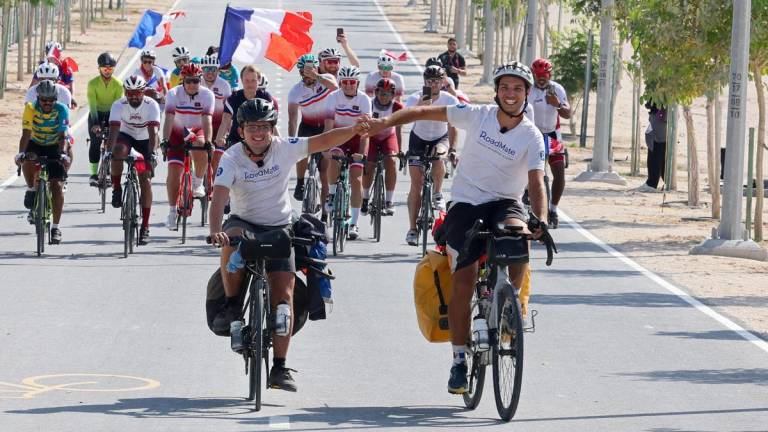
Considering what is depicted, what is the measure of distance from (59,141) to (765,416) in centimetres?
1044

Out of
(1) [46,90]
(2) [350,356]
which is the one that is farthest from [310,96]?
(2) [350,356]

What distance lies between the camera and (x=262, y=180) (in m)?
11.4

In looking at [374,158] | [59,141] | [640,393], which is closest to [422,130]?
[374,158]

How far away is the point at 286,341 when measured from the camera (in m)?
11.3

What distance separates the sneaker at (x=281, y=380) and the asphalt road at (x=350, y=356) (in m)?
0.14

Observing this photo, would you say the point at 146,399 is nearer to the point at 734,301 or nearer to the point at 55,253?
the point at 734,301

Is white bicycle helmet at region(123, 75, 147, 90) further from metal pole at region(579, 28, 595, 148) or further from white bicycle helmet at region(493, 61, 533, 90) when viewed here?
metal pole at region(579, 28, 595, 148)

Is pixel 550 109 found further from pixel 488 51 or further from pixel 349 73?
pixel 488 51

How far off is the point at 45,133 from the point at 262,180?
8747mm

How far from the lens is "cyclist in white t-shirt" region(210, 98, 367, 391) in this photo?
11281 millimetres

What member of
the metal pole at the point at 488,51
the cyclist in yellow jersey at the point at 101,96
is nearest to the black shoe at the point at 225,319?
the cyclist in yellow jersey at the point at 101,96

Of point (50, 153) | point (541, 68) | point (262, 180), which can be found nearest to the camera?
point (262, 180)

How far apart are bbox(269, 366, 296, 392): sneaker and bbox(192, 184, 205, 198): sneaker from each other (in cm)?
1013

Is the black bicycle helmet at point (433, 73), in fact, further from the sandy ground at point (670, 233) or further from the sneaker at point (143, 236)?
A: the sneaker at point (143, 236)
